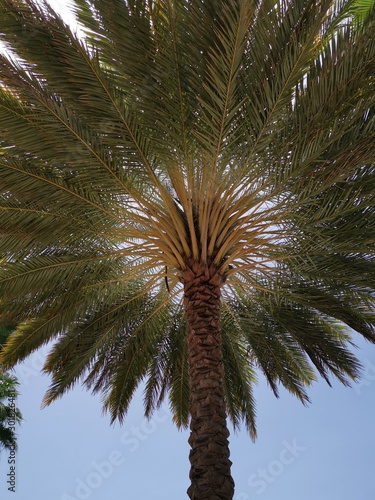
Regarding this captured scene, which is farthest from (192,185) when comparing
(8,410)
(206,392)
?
(8,410)

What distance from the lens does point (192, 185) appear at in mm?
7793

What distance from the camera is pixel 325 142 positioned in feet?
22.6

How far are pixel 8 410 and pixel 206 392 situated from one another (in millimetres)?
6296

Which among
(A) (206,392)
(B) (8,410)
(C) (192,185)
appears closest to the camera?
(A) (206,392)

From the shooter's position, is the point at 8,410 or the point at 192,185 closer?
the point at 192,185

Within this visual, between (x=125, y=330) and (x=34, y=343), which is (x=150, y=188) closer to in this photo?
(x=125, y=330)

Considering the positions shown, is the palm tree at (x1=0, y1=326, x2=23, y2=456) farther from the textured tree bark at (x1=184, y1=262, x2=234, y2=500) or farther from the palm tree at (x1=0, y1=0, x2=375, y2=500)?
the textured tree bark at (x1=184, y1=262, x2=234, y2=500)

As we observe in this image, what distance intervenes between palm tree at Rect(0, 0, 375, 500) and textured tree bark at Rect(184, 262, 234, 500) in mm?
22

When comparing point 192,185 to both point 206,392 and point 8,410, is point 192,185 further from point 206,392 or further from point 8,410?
point 8,410

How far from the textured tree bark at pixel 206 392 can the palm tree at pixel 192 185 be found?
0.02 m

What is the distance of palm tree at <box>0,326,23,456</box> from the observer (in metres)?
11.4

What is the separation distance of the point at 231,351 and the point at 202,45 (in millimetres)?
5281

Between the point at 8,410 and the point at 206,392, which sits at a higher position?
the point at 8,410

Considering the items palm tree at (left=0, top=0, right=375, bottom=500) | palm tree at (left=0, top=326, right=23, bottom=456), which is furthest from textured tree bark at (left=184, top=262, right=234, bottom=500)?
palm tree at (left=0, top=326, right=23, bottom=456)
